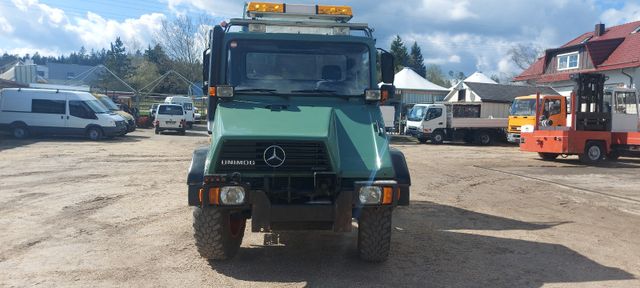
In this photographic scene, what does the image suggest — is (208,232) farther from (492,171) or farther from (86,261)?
(492,171)

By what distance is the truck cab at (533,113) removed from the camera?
72.1ft

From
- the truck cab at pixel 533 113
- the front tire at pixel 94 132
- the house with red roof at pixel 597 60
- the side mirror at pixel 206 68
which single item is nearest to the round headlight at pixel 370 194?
the side mirror at pixel 206 68

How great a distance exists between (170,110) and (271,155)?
88.2 ft

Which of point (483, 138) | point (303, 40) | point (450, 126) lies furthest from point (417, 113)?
point (303, 40)

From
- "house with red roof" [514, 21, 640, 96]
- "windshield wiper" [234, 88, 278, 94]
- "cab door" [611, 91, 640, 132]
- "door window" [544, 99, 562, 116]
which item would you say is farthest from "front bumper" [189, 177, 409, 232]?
"house with red roof" [514, 21, 640, 96]

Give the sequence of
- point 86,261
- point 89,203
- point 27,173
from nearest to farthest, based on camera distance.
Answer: point 86,261 → point 89,203 → point 27,173

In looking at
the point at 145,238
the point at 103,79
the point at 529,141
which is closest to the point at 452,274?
the point at 145,238

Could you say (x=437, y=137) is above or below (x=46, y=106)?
below

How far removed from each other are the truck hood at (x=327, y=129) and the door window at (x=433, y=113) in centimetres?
2469

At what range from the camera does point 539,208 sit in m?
9.83

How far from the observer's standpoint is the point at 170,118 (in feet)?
98.7

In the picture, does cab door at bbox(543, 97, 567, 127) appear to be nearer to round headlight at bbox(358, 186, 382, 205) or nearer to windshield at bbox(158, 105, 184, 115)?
round headlight at bbox(358, 186, 382, 205)

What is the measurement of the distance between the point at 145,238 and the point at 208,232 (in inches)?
74.4

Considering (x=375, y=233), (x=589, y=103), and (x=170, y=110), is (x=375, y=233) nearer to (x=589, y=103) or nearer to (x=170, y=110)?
(x=589, y=103)
